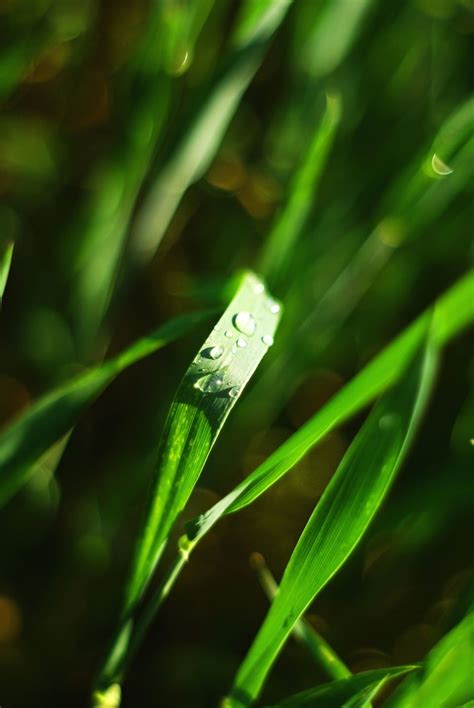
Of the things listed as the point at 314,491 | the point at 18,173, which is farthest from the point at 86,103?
the point at 314,491

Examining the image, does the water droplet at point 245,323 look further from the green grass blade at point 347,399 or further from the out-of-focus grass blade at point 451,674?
the out-of-focus grass blade at point 451,674

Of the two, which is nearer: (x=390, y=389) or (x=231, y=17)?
(x=390, y=389)

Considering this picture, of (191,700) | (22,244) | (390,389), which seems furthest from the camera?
(22,244)

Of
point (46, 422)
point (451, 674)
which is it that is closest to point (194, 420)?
point (46, 422)

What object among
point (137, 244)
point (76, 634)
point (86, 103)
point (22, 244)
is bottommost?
point (76, 634)

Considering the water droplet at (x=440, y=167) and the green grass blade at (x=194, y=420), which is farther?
the water droplet at (x=440, y=167)

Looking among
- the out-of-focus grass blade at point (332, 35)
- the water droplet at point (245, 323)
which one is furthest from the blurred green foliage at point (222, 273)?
the water droplet at point (245, 323)

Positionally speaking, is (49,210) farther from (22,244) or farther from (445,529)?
(445,529)
